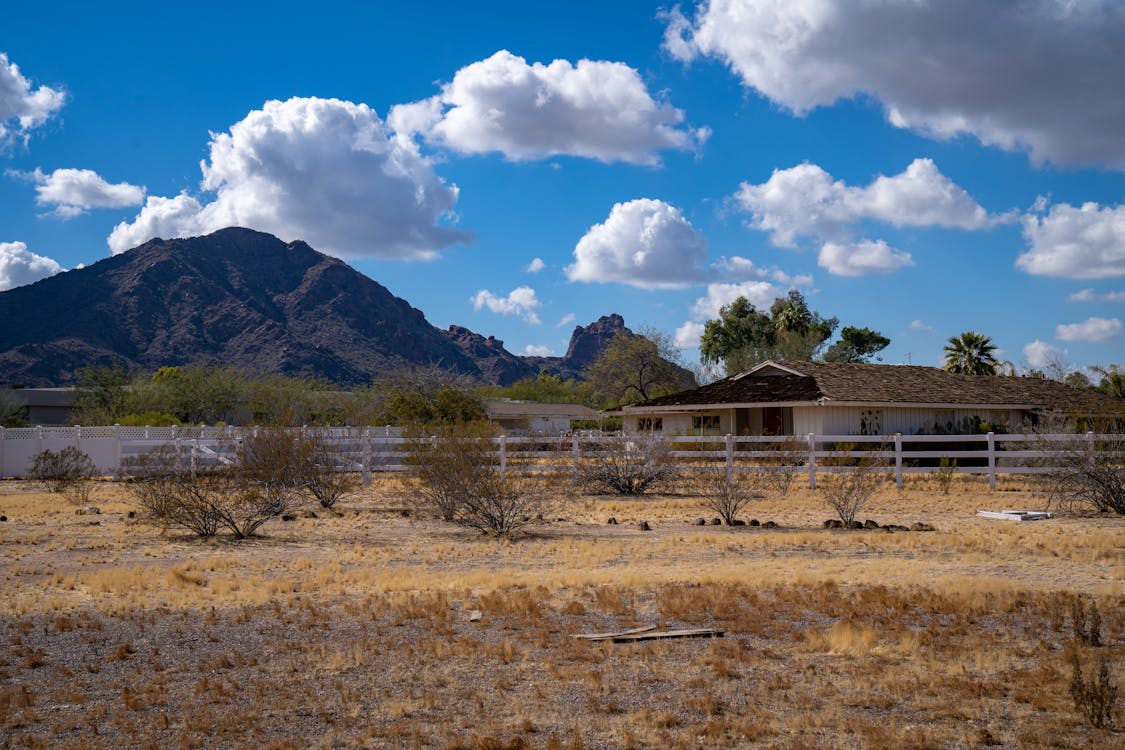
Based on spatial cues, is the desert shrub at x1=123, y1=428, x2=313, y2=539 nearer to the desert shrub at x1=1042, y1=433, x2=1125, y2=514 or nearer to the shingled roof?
the desert shrub at x1=1042, y1=433, x2=1125, y2=514

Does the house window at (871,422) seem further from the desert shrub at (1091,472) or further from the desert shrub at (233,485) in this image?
the desert shrub at (233,485)

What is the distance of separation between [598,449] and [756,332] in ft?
162

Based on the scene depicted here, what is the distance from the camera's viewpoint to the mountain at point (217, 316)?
407 ft

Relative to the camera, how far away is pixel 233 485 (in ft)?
62.5

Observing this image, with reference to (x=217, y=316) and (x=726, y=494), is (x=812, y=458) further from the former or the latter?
(x=217, y=316)

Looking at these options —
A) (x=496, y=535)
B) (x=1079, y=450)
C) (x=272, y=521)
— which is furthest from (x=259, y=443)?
(x=1079, y=450)

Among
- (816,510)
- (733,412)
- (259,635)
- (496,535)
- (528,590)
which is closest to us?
(259,635)

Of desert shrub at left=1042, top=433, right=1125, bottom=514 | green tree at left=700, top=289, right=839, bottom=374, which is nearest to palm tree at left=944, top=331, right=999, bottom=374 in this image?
green tree at left=700, top=289, right=839, bottom=374

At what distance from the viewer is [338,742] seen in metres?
6.15

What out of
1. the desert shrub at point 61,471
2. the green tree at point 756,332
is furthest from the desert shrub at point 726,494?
the green tree at point 756,332

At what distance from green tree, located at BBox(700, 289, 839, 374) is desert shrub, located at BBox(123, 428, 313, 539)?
49.8 m

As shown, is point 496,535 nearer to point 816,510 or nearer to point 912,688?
point 816,510

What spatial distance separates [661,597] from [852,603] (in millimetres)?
1973

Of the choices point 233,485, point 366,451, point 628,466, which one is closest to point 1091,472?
point 628,466
